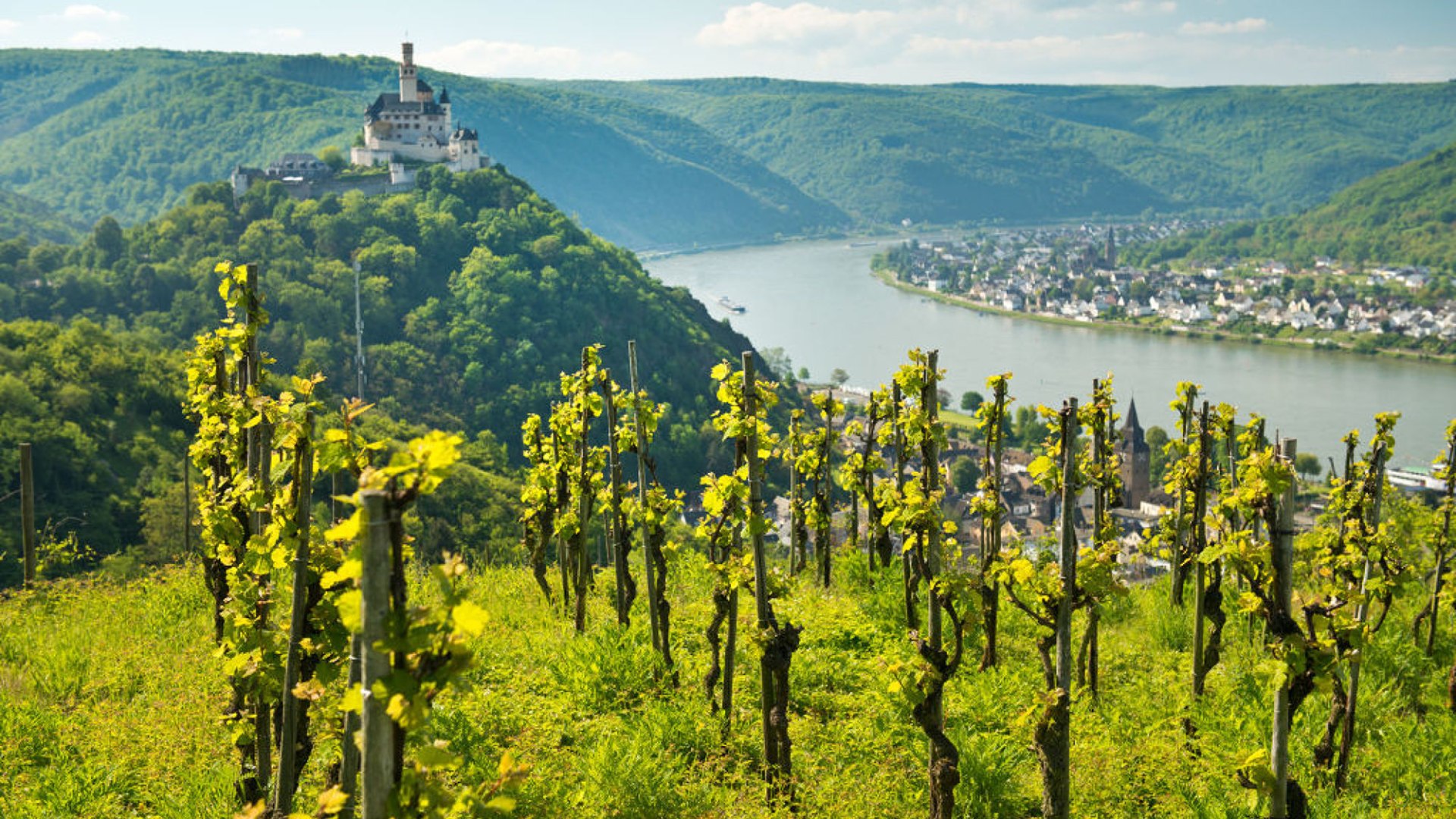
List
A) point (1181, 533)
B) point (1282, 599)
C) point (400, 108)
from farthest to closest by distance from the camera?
point (400, 108), point (1181, 533), point (1282, 599)

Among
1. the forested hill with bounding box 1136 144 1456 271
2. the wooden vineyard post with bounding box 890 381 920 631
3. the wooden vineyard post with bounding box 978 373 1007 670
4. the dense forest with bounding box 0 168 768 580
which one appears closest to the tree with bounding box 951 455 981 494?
the dense forest with bounding box 0 168 768 580

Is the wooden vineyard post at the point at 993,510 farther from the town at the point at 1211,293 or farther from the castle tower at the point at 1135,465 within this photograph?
the town at the point at 1211,293

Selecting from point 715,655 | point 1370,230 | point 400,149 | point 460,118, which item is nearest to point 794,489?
point 715,655

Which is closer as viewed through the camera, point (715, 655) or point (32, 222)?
point (715, 655)

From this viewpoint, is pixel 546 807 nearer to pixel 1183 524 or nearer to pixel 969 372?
pixel 1183 524

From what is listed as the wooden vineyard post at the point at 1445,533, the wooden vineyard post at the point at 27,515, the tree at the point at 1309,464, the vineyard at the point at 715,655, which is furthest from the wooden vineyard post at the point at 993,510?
the tree at the point at 1309,464

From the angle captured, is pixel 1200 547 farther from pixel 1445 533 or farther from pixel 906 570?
pixel 906 570
